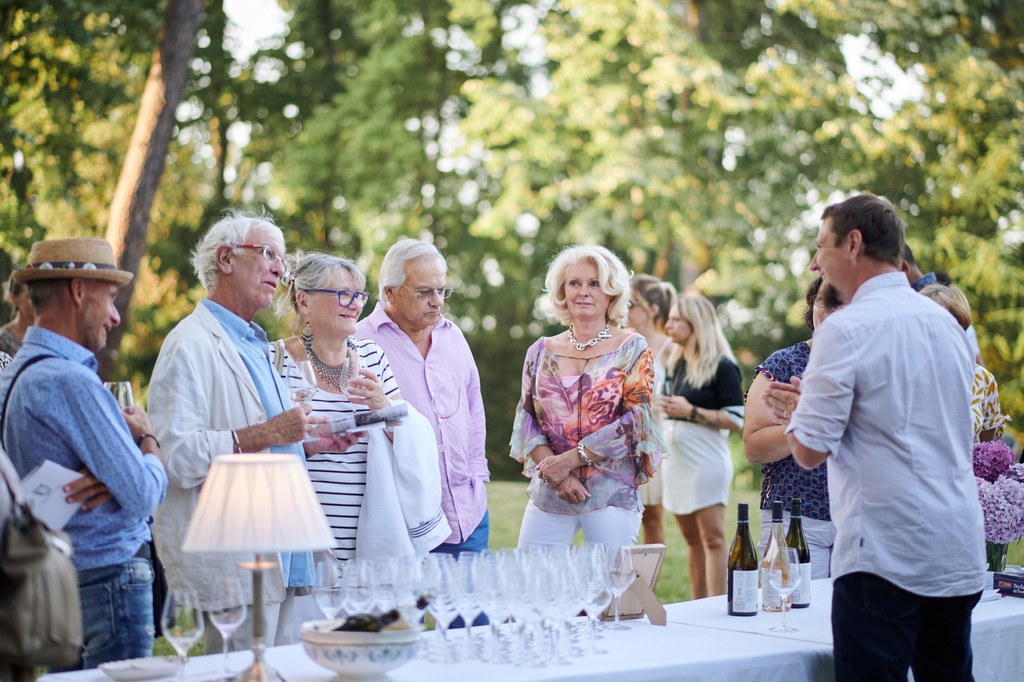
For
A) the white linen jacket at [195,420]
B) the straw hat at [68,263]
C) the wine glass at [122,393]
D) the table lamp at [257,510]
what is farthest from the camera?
the white linen jacket at [195,420]

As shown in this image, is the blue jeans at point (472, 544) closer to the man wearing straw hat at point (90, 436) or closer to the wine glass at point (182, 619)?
the man wearing straw hat at point (90, 436)

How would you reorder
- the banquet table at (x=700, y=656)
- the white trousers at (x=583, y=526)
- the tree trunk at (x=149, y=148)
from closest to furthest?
1. the banquet table at (x=700, y=656)
2. the white trousers at (x=583, y=526)
3. the tree trunk at (x=149, y=148)

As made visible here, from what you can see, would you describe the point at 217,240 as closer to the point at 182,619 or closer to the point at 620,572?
the point at 182,619

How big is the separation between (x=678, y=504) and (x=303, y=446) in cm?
332

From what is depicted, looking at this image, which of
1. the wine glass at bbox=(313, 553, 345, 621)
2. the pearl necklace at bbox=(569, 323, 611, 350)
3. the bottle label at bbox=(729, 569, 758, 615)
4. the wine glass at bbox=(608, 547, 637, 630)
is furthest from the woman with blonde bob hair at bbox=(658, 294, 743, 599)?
the wine glass at bbox=(313, 553, 345, 621)

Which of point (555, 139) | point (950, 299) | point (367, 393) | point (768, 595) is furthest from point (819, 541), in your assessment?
point (555, 139)

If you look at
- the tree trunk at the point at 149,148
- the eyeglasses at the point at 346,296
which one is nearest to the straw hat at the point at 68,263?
the eyeglasses at the point at 346,296

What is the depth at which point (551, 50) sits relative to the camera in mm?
13812

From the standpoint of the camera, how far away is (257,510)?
237 centimetres

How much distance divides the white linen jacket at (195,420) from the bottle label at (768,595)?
4.75 ft

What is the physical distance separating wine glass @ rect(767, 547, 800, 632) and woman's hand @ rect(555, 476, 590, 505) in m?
1.01

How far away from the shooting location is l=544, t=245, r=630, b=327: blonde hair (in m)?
4.54

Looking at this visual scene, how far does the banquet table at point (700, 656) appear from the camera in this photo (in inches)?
106

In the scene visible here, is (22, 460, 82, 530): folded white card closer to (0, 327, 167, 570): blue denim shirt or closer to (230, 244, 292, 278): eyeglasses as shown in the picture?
(0, 327, 167, 570): blue denim shirt
